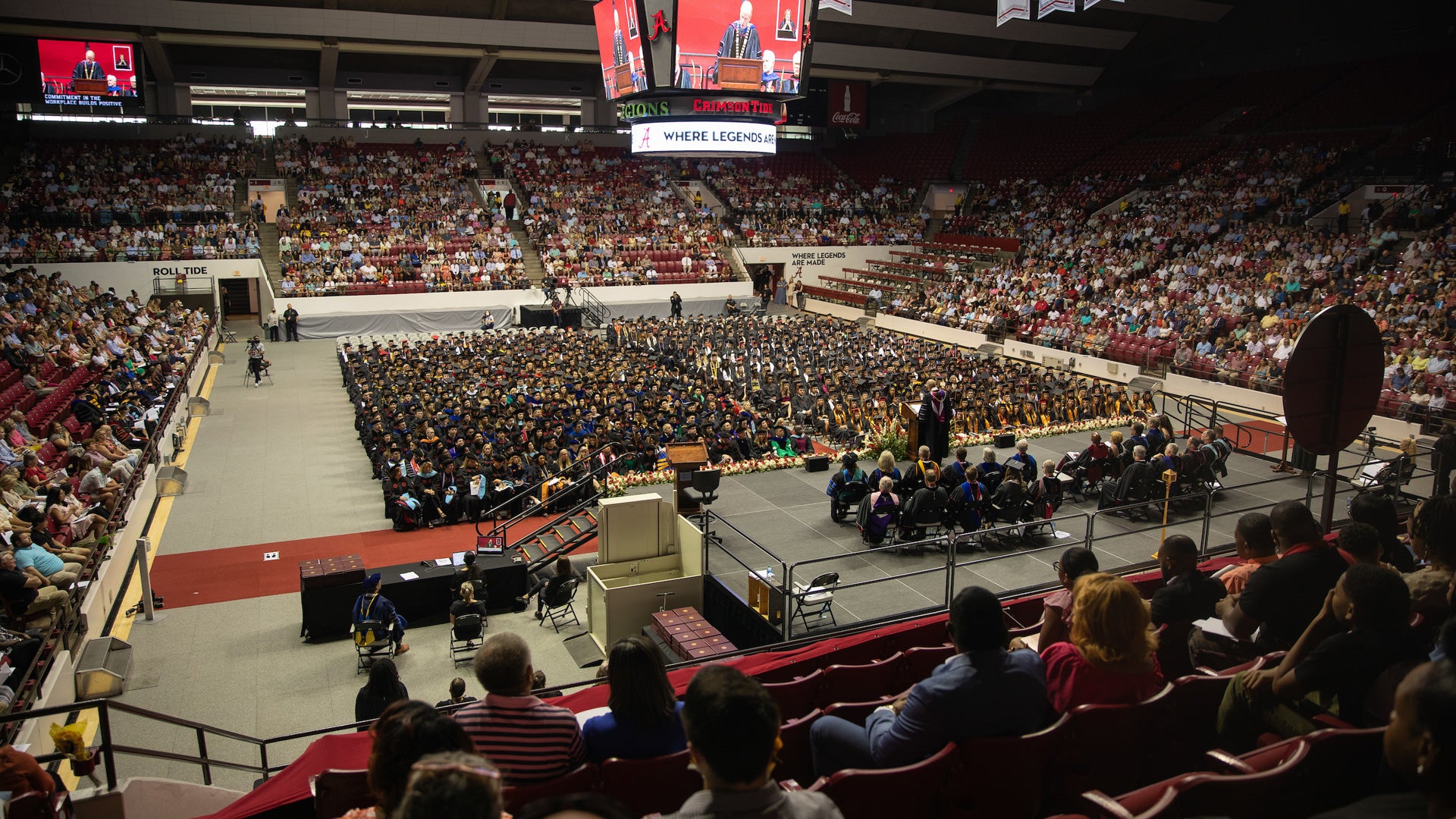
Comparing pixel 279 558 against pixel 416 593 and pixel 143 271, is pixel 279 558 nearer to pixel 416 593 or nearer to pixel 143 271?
pixel 416 593

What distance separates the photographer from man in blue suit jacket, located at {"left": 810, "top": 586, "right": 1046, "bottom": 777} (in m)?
3.83

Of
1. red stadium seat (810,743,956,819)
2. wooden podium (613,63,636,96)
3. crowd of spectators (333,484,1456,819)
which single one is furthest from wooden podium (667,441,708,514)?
wooden podium (613,63,636,96)

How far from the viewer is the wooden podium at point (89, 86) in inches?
1266

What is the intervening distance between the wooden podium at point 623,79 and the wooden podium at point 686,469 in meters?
11.3

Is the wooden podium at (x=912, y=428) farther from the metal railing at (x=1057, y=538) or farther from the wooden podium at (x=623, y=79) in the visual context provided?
the wooden podium at (x=623, y=79)

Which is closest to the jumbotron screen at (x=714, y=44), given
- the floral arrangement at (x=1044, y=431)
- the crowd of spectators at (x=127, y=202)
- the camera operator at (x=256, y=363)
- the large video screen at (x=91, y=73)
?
the floral arrangement at (x=1044, y=431)

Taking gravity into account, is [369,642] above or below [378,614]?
below

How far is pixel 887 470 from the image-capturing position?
1184 centimetres

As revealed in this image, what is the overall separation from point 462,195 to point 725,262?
1152 cm

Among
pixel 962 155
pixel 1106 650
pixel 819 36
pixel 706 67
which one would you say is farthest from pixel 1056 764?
pixel 962 155

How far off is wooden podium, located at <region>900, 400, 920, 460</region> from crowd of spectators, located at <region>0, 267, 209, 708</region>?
11373 mm

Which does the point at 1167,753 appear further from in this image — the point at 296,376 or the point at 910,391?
the point at 296,376

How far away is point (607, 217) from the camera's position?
41.4 metres

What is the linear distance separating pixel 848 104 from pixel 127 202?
32.1 meters
